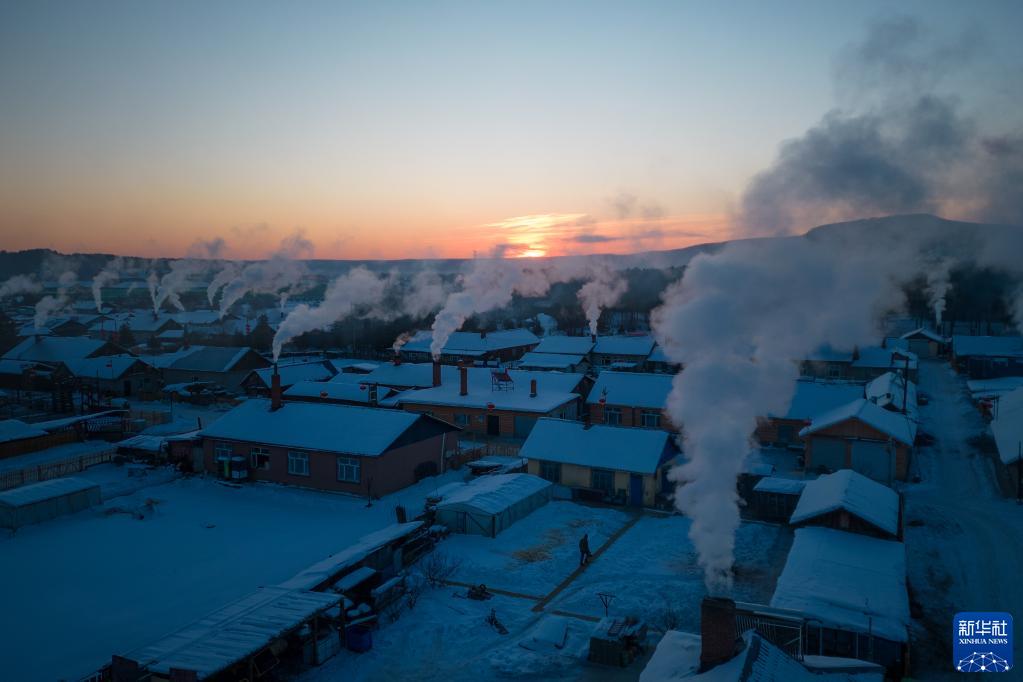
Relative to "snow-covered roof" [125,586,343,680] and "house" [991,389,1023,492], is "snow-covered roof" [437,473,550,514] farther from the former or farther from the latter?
"house" [991,389,1023,492]

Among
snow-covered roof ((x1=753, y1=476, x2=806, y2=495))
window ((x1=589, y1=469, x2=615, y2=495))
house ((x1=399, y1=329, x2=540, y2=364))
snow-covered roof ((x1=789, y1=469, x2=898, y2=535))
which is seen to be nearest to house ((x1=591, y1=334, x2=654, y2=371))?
house ((x1=399, y1=329, x2=540, y2=364))

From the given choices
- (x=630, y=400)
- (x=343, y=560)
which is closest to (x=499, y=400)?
(x=630, y=400)

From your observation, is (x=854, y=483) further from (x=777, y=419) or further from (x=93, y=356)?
(x=93, y=356)

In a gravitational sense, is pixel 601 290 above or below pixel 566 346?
above

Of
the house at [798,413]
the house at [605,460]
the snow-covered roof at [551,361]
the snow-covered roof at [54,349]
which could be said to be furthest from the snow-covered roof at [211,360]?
the house at [798,413]

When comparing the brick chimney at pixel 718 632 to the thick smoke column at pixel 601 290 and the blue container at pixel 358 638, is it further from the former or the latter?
the thick smoke column at pixel 601 290

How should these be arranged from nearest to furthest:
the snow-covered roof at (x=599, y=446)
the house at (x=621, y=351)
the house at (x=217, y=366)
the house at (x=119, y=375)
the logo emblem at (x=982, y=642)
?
the logo emblem at (x=982, y=642)
the snow-covered roof at (x=599, y=446)
the house at (x=119, y=375)
the house at (x=217, y=366)
the house at (x=621, y=351)

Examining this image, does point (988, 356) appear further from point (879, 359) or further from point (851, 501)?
point (851, 501)

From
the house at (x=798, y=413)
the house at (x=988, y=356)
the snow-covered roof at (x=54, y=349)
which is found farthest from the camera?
the snow-covered roof at (x=54, y=349)
